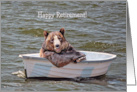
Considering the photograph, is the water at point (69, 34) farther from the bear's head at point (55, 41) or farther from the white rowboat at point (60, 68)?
the bear's head at point (55, 41)

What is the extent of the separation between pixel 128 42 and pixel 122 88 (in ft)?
3.42

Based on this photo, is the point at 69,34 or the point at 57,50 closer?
the point at 57,50

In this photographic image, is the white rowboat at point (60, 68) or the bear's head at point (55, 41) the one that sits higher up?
the bear's head at point (55, 41)

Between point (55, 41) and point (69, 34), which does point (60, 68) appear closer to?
point (55, 41)

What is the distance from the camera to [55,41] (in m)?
9.94

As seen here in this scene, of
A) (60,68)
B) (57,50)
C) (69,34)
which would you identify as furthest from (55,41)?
(69,34)

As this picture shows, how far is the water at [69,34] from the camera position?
10.3 meters

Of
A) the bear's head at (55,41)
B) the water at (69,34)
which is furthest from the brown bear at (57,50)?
the water at (69,34)

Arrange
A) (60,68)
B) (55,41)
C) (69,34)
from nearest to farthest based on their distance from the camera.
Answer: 1. (55,41)
2. (60,68)
3. (69,34)

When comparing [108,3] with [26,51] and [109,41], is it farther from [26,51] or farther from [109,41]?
[26,51]

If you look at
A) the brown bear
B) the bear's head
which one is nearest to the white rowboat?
the brown bear

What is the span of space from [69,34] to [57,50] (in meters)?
1.02

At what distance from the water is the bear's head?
2.19ft

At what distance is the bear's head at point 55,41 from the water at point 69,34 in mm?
669
